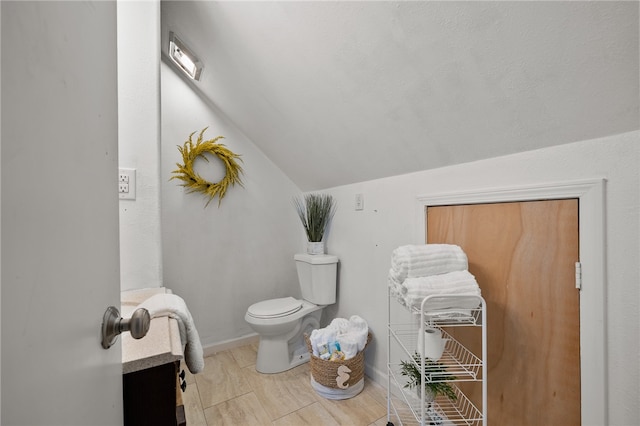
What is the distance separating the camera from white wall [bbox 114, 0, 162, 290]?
1213 millimetres

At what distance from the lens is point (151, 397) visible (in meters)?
0.65

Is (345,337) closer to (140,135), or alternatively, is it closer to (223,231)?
(223,231)

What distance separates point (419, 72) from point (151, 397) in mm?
1321

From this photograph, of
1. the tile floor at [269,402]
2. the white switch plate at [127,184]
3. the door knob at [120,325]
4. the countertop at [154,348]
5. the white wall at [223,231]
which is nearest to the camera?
the door knob at [120,325]

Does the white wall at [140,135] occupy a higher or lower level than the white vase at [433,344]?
higher

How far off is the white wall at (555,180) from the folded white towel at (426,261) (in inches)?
12.9

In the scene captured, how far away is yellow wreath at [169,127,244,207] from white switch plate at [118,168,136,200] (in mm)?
799

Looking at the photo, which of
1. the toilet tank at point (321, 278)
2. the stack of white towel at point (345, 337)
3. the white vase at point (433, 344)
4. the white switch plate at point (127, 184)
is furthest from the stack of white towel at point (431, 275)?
the white switch plate at point (127, 184)

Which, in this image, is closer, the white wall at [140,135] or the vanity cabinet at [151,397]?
the vanity cabinet at [151,397]

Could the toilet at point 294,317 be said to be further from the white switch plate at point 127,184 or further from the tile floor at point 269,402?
the white switch plate at point 127,184

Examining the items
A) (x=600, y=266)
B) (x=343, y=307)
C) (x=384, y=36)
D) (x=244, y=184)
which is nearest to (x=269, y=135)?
(x=244, y=184)

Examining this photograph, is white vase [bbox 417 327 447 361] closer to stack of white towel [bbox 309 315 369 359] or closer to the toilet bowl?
stack of white towel [bbox 309 315 369 359]

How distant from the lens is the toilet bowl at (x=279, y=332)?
1.81 metres

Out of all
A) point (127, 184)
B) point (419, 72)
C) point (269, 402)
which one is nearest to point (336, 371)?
point (269, 402)
